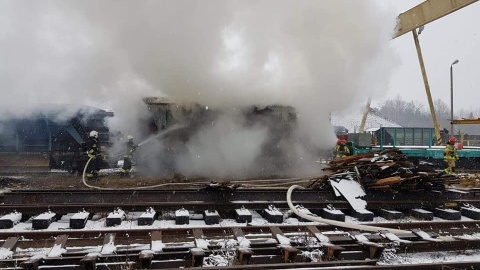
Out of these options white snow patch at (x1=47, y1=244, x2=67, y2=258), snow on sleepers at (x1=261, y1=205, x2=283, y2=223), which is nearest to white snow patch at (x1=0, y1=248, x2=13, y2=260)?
white snow patch at (x1=47, y1=244, x2=67, y2=258)

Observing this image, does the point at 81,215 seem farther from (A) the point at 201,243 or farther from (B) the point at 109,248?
(A) the point at 201,243

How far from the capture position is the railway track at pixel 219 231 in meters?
3.47

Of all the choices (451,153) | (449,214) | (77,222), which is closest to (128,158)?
(77,222)

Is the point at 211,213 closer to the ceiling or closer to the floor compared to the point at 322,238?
closer to the ceiling

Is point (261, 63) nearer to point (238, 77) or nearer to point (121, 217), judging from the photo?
point (238, 77)

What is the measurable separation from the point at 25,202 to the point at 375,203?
588 cm

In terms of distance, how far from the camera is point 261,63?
35.5 ft

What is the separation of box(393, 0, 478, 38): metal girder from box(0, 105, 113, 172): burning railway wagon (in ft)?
43.3

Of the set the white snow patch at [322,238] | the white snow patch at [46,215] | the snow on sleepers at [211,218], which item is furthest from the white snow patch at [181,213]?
the white snow patch at [322,238]

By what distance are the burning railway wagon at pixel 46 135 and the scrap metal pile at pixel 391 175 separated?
10.7 m

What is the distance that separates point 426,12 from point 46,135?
17.1 metres

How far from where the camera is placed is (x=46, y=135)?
15227 mm

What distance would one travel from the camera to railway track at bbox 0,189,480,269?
137 inches

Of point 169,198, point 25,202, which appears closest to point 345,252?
point 169,198
